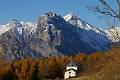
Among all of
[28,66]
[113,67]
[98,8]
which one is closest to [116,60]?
[113,67]

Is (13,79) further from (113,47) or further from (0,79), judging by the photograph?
(113,47)

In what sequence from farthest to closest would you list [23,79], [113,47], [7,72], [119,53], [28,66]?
[28,66], [23,79], [7,72], [119,53], [113,47]

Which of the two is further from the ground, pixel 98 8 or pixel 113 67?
pixel 98 8

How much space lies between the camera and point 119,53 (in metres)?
21.6

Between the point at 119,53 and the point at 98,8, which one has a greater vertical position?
the point at 98,8

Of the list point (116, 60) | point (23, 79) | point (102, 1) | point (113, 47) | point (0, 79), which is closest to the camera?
point (102, 1)

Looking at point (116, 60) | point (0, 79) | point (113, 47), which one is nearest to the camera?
point (113, 47)

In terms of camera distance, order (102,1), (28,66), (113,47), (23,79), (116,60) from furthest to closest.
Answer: (28,66) → (23,79) → (116,60) → (113,47) → (102,1)

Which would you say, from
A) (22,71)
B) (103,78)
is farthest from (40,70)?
(103,78)

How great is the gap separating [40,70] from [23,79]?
867 centimetres

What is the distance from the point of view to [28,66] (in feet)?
593

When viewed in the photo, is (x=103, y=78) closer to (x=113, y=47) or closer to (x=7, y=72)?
(x=113, y=47)

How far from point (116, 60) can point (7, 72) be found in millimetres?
128644

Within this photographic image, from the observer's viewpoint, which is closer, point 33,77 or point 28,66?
point 33,77
